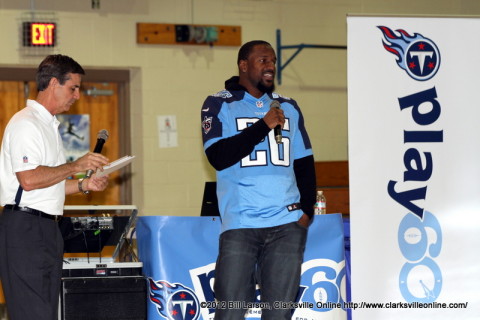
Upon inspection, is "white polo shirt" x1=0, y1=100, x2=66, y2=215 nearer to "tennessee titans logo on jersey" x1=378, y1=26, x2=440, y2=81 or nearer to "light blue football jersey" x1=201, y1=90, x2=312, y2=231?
"light blue football jersey" x1=201, y1=90, x2=312, y2=231

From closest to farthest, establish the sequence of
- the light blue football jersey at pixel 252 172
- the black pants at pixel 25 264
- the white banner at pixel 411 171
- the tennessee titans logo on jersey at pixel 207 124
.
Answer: the black pants at pixel 25 264, the light blue football jersey at pixel 252 172, the tennessee titans logo on jersey at pixel 207 124, the white banner at pixel 411 171

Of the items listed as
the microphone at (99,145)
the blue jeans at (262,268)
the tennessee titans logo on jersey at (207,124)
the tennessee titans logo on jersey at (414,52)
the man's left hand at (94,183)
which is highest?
the tennessee titans logo on jersey at (414,52)

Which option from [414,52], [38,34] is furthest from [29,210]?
[38,34]

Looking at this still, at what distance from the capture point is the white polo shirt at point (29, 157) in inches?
117

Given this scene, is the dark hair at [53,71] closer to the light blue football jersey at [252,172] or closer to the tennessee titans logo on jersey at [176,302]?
the light blue football jersey at [252,172]

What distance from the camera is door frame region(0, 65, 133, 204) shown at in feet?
20.6

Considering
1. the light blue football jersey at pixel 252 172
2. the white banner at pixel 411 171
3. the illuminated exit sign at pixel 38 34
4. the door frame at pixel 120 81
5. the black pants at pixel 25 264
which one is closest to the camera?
the black pants at pixel 25 264

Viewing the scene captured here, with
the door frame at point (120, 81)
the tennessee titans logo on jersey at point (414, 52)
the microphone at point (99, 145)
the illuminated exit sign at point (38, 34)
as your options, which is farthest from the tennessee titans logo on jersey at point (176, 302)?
the illuminated exit sign at point (38, 34)

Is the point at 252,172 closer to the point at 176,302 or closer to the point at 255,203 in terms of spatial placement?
the point at 255,203

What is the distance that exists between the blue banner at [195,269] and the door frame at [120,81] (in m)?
2.60

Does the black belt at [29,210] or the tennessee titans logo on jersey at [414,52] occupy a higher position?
the tennessee titans logo on jersey at [414,52]

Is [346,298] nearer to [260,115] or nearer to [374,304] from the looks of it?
[374,304]

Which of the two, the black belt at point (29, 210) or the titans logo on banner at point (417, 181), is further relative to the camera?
the titans logo on banner at point (417, 181)

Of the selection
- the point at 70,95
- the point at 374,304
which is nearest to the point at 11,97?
the point at 70,95
